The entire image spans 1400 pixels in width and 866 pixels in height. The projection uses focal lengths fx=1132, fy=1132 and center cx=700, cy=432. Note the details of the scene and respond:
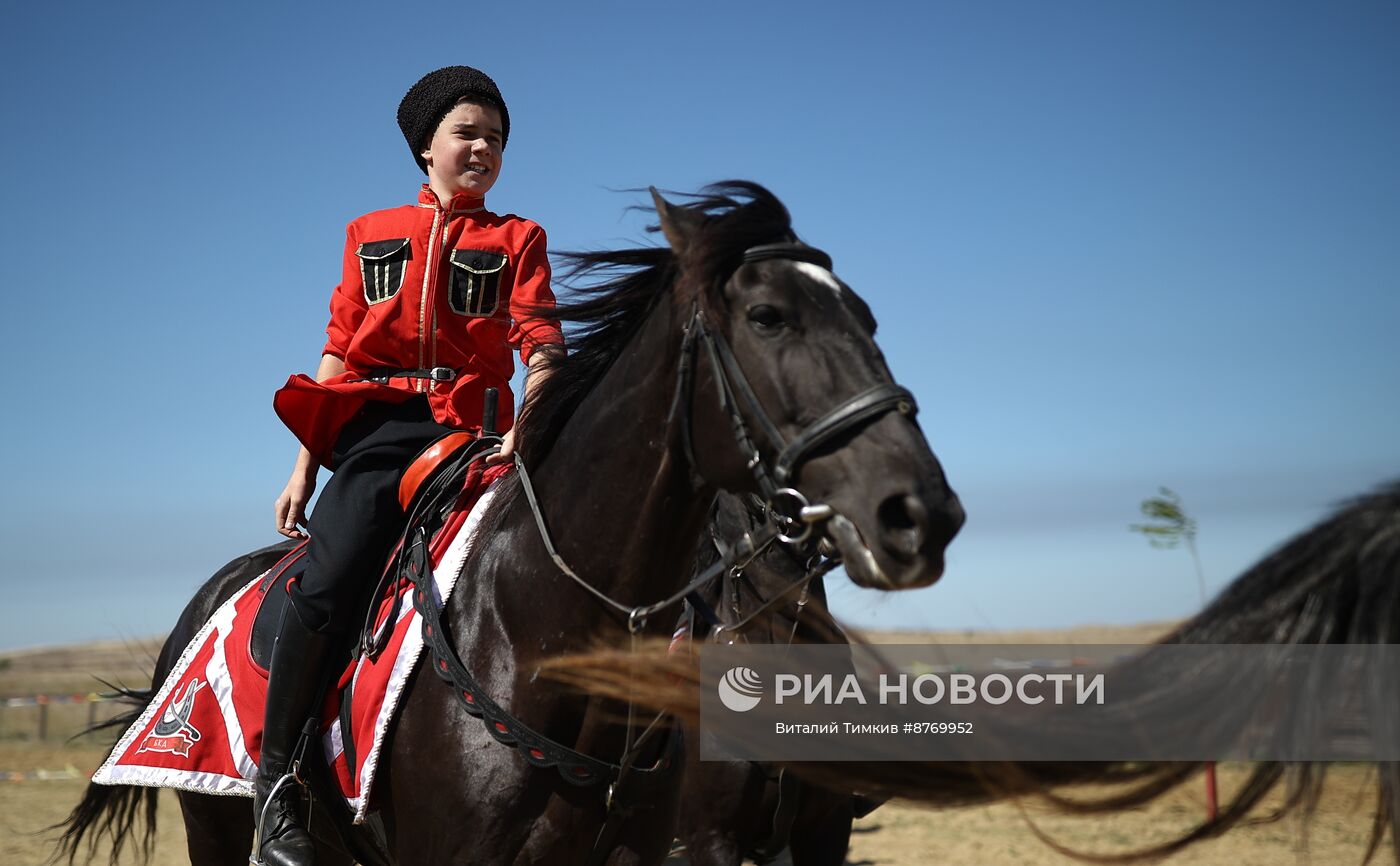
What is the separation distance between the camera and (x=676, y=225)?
9.52 feet

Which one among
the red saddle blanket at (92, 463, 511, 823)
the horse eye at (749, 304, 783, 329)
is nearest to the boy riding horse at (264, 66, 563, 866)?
the red saddle blanket at (92, 463, 511, 823)

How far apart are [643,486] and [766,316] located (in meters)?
0.59

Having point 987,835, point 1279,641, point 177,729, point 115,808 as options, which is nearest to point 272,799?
point 177,729

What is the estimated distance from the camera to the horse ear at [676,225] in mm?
2887

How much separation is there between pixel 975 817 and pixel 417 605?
948cm

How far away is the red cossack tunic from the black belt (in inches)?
0.4

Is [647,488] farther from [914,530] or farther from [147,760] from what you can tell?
[147,760]

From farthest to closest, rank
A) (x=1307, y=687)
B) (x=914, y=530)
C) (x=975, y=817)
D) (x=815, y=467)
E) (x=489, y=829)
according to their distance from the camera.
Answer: (x=975, y=817), (x=489, y=829), (x=815, y=467), (x=914, y=530), (x=1307, y=687)

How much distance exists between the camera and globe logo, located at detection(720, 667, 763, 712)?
297cm

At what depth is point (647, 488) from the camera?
2.90 m

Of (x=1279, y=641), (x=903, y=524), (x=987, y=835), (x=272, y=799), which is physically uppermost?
(x=903, y=524)

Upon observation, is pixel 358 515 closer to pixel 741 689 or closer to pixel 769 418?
pixel 741 689

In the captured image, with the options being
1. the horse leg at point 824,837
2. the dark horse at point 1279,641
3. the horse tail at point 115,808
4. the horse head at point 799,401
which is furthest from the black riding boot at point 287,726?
the horse leg at point 824,837

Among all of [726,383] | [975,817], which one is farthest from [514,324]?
[975,817]
